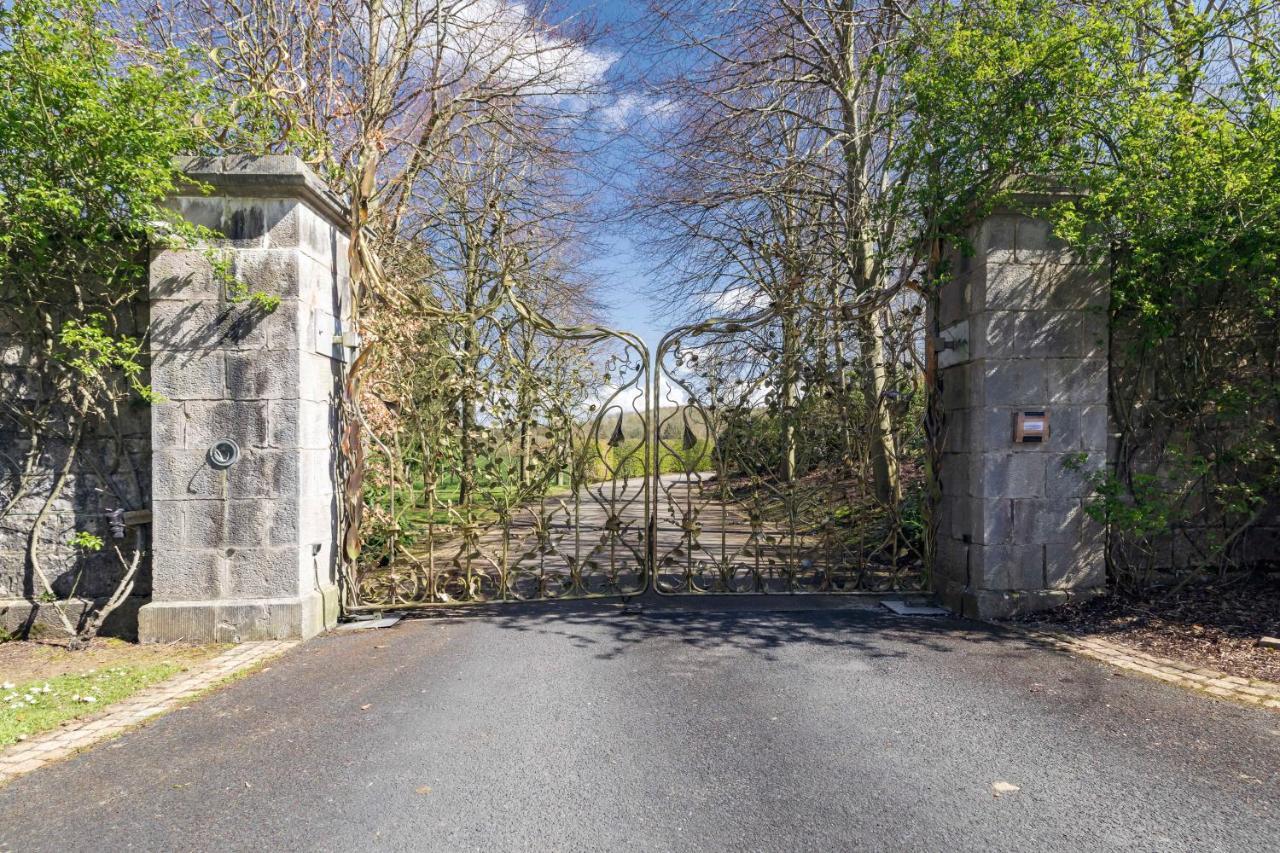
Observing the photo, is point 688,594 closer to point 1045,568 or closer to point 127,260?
A: point 1045,568

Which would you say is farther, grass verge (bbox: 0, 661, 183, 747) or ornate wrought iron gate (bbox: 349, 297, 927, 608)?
ornate wrought iron gate (bbox: 349, 297, 927, 608)

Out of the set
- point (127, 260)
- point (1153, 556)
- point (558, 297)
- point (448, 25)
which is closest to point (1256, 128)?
point (1153, 556)

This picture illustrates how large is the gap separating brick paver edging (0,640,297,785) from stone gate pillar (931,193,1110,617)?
5026 mm

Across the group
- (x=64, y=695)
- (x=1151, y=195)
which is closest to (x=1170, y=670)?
(x=1151, y=195)

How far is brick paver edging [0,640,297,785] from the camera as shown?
304 centimetres

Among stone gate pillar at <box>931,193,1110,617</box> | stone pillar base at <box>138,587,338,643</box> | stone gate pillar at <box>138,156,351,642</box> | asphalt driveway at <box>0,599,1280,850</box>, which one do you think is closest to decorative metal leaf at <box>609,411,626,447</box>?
asphalt driveway at <box>0,599,1280,850</box>

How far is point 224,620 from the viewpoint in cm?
459

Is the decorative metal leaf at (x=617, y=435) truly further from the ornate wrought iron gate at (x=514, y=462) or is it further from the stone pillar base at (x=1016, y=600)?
the stone pillar base at (x=1016, y=600)

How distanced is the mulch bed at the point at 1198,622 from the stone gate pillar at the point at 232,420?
535cm

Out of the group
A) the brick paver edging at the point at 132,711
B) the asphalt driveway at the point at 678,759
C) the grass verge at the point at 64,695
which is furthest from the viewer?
the grass verge at the point at 64,695

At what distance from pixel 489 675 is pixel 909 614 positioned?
3.19 meters

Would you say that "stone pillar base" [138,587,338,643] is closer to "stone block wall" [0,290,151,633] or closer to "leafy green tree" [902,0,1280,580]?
"stone block wall" [0,290,151,633]

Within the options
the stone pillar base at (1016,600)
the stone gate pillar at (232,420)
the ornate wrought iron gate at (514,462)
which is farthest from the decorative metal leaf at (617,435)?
the stone pillar base at (1016,600)

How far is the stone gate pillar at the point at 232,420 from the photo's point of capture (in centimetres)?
457
